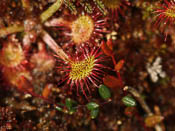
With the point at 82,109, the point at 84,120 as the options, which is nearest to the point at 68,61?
the point at 82,109

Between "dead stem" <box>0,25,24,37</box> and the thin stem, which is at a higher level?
the thin stem

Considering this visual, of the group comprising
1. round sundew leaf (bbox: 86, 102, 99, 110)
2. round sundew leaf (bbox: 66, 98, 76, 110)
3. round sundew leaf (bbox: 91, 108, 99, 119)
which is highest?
round sundew leaf (bbox: 66, 98, 76, 110)

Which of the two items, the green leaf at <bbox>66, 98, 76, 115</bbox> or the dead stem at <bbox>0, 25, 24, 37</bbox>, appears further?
the dead stem at <bbox>0, 25, 24, 37</bbox>

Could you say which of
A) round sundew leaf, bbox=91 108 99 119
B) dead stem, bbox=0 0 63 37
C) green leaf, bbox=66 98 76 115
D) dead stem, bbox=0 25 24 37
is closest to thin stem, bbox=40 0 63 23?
dead stem, bbox=0 0 63 37

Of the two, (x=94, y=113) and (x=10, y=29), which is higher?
(x=10, y=29)

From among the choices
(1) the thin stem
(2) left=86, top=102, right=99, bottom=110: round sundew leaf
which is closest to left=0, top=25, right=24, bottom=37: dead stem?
(1) the thin stem

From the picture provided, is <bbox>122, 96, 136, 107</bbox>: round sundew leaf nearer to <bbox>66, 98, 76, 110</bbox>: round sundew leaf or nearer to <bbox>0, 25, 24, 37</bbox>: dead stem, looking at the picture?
<bbox>66, 98, 76, 110</bbox>: round sundew leaf

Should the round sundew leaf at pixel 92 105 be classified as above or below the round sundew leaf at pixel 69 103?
below

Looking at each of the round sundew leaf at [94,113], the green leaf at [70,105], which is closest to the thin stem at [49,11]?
the green leaf at [70,105]

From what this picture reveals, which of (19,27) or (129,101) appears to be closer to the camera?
(129,101)

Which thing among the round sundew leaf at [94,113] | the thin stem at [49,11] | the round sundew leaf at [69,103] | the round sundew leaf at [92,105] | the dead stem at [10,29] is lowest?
the round sundew leaf at [94,113]

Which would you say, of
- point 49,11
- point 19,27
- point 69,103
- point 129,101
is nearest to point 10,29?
point 19,27

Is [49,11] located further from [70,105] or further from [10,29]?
[70,105]

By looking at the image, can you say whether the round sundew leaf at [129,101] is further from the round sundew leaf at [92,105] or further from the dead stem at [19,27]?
the dead stem at [19,27]
